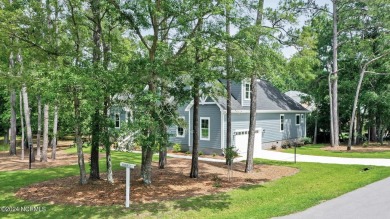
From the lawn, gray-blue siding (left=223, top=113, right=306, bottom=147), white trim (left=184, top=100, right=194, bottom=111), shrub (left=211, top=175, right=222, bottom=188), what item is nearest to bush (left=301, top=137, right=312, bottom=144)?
gray-blue siding (left=223, top=113, right=306, bottom=147)

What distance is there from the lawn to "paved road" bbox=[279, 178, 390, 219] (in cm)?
32

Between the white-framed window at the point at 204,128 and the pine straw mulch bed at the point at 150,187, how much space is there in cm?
Answer: 664

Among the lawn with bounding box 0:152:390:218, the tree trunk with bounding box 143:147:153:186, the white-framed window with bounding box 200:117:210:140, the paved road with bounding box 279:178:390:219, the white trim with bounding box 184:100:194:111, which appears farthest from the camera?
the white trim with bounding box 184:100:194:111

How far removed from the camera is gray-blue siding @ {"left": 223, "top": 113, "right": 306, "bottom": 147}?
869 inches

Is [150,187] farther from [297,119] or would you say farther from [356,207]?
[297,119]

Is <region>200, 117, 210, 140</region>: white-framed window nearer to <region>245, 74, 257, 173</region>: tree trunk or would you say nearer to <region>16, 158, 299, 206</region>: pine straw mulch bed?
<region>16, 158, 299, 206</region>: pine straw mulch bed

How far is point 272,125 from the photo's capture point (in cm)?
2591

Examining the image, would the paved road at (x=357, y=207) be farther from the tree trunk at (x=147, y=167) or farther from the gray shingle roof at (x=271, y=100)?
the gray shingle roof at (x=271, y=100)

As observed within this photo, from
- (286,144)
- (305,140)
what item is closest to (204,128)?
(286,144)

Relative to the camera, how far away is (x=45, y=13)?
431 inches

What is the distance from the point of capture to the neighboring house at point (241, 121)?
2141cm

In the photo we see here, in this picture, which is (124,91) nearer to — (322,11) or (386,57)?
(322,11)

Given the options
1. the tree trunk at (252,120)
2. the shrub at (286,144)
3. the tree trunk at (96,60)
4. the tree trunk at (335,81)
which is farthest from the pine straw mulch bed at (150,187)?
the tree trunk at (335,81)

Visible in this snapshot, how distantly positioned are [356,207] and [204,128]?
14.5m
